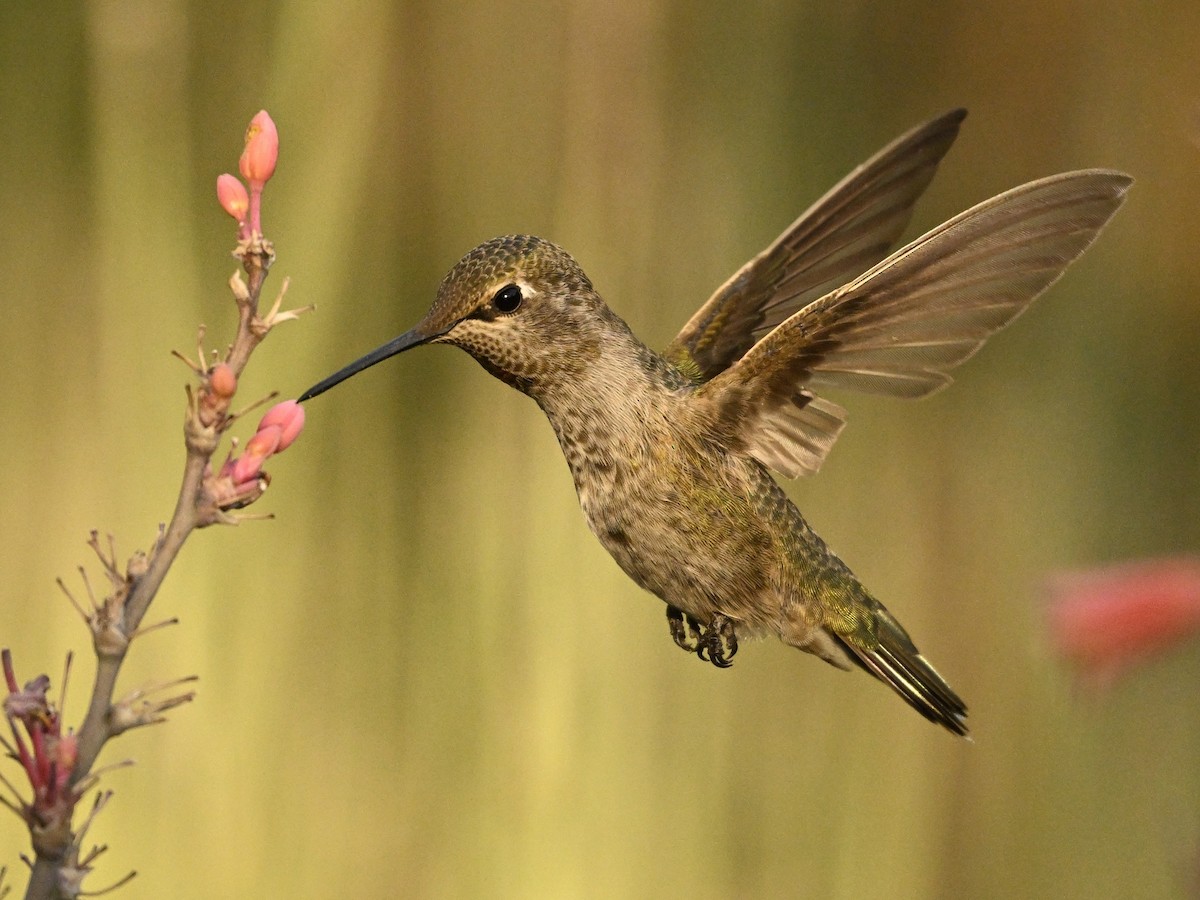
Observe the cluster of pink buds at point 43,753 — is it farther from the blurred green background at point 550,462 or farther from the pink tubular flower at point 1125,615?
the blurred green background at point 550,462

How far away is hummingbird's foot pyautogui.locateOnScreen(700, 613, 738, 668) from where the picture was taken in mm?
1601

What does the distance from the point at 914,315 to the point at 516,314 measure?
42 centimetres

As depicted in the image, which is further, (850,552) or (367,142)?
(850,552)

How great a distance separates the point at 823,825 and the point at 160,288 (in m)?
1.45

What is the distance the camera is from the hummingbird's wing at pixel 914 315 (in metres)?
1.38

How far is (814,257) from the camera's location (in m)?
1.94

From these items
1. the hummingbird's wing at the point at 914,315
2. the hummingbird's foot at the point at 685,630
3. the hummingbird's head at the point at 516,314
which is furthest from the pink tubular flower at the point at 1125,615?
the hummingbird's head at the point at 516,314

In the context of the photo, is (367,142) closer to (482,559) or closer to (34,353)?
(482,559)

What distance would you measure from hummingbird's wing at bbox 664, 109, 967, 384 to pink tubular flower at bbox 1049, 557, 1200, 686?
2.25 ft

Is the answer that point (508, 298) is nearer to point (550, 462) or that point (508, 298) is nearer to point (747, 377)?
point (747, 377)

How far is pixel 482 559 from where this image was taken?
2.39 meters

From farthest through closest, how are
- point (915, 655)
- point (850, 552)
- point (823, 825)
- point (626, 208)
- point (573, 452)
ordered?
point (850, 552)
point (823, 825)
point (626, 208)
point (915, 655)
point (573, 452)

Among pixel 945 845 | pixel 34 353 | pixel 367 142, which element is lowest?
pixel 945 845

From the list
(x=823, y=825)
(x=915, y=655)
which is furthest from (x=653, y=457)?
(x=823, y=825)
